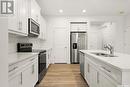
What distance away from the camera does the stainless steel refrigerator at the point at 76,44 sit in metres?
7.25

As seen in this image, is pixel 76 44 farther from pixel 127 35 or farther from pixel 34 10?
pixel 34 10

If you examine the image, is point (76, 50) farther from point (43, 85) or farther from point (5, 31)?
point (5, 31)

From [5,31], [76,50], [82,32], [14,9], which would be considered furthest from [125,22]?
[5,31]

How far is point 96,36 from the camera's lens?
1000 cm

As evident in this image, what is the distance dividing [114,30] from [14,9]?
635 cm

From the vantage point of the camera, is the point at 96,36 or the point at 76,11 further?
the point at 96,36

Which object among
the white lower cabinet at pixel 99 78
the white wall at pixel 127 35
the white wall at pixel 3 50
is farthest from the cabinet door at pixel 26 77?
the white wall at pixel 127 35

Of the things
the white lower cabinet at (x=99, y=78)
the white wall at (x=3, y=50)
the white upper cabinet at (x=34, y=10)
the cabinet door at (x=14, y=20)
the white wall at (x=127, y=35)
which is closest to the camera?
the white wall at (x=3, y=50)

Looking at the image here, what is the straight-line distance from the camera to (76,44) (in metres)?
7.26

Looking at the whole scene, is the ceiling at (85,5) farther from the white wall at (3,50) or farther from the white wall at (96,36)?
the white wall at (3,50)

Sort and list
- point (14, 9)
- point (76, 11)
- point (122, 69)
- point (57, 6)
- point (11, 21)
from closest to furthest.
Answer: point (122, 69) → point (11, 21) → point (14, 9) → point (57, 6) → point (76, 11)

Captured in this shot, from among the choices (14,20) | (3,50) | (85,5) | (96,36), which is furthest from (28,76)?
(96,36)

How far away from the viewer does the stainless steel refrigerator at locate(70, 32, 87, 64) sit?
7246 millimetres

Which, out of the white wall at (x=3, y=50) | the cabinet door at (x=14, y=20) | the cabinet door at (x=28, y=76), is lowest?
the cabinet door at (x=28, y=76)
